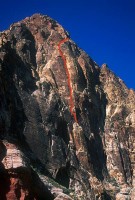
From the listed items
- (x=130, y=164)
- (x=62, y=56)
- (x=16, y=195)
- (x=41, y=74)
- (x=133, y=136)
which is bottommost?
(x=16, y=195)

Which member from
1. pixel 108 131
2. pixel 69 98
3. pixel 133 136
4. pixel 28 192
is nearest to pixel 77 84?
pixel 69 98

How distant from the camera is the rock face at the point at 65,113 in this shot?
1938 inches

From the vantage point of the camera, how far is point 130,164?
65.7 m

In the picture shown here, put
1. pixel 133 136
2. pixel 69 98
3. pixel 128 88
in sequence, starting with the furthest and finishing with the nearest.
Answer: pixel 128 88
pixel 133 136
pixel 69 98

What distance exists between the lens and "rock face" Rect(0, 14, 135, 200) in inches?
1938

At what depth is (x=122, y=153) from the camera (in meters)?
65.8

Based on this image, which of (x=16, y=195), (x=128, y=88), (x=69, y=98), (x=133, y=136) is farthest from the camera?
(x=128, y=88)

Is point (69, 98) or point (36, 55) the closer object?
point (69, 98)

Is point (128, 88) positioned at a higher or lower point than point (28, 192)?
higher

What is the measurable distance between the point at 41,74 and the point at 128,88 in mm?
24496

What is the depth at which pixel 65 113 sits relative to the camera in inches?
2387

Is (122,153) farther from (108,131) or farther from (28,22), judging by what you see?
(28,22)

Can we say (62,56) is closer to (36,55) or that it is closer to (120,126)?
(36,55)

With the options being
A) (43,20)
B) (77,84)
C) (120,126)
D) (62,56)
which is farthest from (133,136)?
(43,20)
